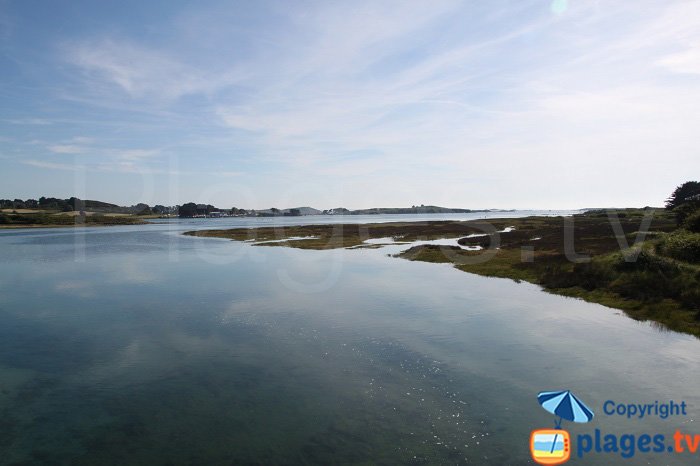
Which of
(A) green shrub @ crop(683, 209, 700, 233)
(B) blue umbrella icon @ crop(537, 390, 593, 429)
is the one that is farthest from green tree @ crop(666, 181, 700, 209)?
(B) blue umbrella icon @ crop(537, 390, 593, 429)

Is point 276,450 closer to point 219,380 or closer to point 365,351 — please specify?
point 219,380

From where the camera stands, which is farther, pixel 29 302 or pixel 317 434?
pixel 29 302

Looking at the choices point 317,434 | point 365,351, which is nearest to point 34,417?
point 317,434

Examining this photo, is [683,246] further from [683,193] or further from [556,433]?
[683,193]

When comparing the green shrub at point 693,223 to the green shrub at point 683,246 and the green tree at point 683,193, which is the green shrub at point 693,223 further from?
Result: the green tree at point 683,193

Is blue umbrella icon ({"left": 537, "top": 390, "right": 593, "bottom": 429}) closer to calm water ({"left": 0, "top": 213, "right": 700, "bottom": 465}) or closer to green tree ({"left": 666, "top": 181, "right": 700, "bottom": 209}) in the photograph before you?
calm water ({"left": 0, "top": 213, "right": 700, "bottom": 465})

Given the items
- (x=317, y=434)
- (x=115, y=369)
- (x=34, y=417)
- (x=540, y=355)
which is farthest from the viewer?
(x=540, y=355)

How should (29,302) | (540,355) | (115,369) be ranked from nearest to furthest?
(115,369)
(540,355)
(29,302)

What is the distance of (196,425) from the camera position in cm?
1672

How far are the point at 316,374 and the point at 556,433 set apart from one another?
1164 centimetres

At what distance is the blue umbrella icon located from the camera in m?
15.9

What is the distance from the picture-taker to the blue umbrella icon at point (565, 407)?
15.9m

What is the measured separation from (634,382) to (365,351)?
47.3 feet

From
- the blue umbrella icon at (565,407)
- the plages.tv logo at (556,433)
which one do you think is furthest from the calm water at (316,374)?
the blue umbrella icon at (565,407)
